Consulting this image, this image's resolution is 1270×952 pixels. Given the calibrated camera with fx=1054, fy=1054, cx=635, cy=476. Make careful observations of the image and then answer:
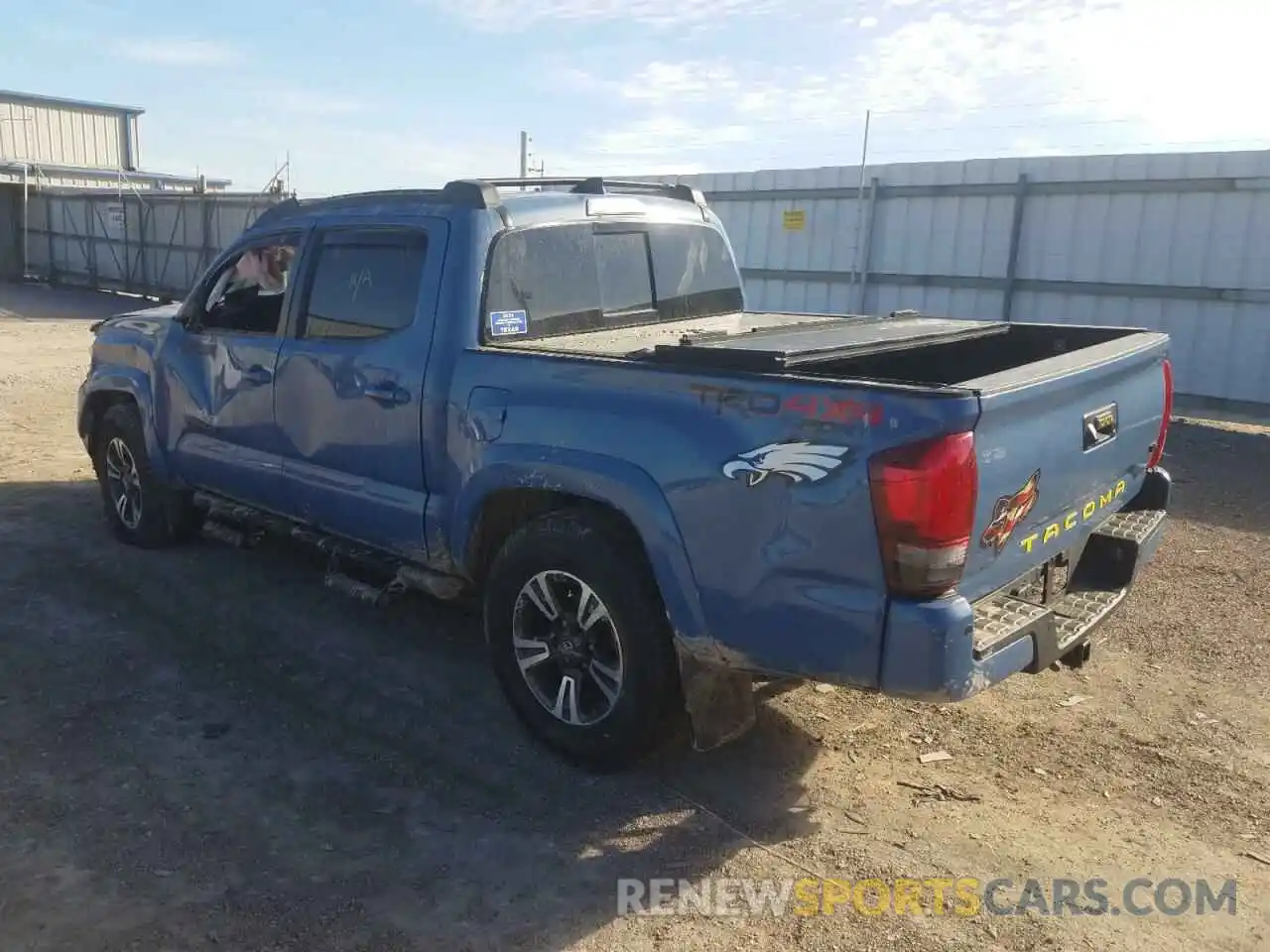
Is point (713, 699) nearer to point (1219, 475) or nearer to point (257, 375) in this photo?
point (257, 375)

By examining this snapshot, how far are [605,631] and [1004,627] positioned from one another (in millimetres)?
1315

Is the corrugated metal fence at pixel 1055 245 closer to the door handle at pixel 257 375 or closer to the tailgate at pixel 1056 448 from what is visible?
the tailgate at pixel 1056 448

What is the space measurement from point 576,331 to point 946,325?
1.66 metres

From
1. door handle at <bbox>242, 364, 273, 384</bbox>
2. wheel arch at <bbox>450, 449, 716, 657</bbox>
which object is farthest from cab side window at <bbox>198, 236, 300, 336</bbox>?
wheel arch at <bbox>450, 449, 716, 657</bbox>

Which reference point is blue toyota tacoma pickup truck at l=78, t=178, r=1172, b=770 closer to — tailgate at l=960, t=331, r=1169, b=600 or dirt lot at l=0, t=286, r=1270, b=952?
tailgate at l=960, t=331, r=1169, b=600

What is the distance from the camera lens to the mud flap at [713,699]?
11.3 ft

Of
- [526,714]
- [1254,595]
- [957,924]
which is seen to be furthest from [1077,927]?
Answer: [1254,595]

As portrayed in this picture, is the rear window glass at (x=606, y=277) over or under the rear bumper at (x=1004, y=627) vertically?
over

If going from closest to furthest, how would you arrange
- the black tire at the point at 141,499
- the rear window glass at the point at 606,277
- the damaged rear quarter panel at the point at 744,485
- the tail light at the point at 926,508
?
the tail light at the point at 926,508
the damaged rear quarter panel at the point at 744,485
the rear window glass at the point at 606,277
the black tire at the point at 141,499

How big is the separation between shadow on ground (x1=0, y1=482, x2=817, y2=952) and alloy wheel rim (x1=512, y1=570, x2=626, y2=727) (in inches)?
9.8

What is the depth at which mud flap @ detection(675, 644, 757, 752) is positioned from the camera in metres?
3.44

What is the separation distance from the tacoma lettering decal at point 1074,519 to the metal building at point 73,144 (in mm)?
30560

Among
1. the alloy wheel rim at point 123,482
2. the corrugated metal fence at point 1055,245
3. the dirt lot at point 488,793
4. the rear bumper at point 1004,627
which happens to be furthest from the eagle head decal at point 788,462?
the corrugated metal fence at point 1055,245

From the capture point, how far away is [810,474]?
2.91 metres
